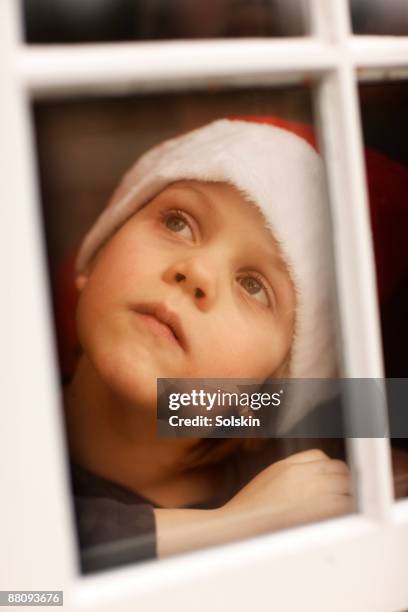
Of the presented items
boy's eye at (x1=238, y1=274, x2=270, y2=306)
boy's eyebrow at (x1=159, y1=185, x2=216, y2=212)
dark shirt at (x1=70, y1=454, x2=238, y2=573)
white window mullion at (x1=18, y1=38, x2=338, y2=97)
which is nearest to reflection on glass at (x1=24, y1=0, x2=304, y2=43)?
white window mullion at (x1=18, y1=38, x2=338, y2=97)

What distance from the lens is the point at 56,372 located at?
0.64 m

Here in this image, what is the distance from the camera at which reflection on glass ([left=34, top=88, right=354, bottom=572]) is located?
0.66 metres

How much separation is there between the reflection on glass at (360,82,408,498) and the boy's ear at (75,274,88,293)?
0.36 meters

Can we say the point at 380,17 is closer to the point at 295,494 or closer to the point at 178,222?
the point at 178,222

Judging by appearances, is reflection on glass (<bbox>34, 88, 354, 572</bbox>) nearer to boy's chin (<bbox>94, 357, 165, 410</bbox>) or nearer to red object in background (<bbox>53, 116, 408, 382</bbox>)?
boy's chin (<bbox>94, 357, 165, 410</bbox>)

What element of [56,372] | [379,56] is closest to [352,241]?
[379,56]

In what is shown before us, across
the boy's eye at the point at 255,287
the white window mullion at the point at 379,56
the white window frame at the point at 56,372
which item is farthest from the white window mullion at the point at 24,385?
the white window mullion at the point at 379,56

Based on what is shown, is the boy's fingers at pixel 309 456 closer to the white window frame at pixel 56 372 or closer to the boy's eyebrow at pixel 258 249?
the white window frame at pixel 56 372

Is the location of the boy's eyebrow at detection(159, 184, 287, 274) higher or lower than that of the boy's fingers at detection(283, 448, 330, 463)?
higher

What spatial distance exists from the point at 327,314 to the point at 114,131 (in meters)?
0.31

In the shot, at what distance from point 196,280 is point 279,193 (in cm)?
14

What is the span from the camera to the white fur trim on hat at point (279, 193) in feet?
2.25

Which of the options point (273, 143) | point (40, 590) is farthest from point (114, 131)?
point (40, 590)

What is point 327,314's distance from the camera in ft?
2.42
